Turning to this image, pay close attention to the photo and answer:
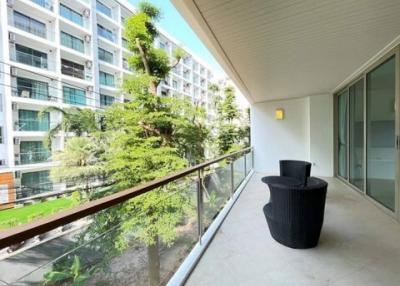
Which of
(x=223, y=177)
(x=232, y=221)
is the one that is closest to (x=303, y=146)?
(x=223, y=177)

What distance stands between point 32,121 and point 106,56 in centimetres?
869

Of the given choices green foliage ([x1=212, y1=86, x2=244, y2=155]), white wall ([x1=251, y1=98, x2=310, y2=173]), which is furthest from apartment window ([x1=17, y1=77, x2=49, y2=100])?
white wall ([x1=251, y1=98, x2=310, y2=173])

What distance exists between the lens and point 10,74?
45.3ft

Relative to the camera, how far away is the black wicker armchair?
2334 mm

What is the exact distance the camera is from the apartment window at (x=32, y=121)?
1372 centimetres

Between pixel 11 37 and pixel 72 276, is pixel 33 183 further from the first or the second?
pixel 72 276

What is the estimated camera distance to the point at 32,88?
48.1 ft

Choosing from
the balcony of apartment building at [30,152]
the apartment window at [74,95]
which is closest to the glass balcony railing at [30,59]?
the apartment window at [74,95]

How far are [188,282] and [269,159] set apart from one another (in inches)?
244

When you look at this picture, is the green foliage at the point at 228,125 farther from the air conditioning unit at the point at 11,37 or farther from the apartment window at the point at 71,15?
the apartment window at the point at 71,15

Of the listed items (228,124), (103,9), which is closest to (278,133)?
(228,124)

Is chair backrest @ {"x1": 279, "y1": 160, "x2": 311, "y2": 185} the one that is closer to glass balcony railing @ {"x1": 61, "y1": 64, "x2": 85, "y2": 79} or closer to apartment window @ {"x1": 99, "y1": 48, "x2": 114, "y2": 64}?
glass balcony railing @ {"x1": 61, "y1": 64, "x2": 85, "y2": 79}

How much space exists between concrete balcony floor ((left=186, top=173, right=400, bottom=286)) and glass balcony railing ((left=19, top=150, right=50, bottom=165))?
1370 cm

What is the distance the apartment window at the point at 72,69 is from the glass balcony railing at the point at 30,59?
43.8 inches
